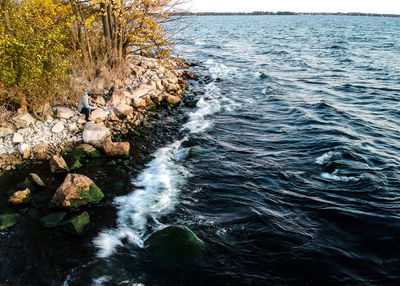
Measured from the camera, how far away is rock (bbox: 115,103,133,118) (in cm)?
1120

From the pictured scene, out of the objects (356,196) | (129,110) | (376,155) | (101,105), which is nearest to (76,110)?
(101,105)

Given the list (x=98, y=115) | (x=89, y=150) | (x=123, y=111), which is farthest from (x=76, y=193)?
(x=123, y=111)

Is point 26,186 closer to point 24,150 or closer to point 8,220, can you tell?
point 8,220

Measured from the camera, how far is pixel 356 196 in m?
7.20

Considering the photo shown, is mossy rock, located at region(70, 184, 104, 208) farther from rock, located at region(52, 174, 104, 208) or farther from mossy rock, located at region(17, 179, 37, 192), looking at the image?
mossy rock, located at region(17, 179, 37, 192)

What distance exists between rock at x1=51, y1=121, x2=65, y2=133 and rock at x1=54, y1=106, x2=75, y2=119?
0.43m

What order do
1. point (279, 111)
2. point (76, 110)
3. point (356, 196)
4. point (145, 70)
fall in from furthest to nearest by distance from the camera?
point (145, 70)
point (279, 111)
point (76, 110)
point (356, 196)

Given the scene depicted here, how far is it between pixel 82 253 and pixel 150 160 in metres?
3.92

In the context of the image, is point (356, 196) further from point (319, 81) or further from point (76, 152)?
point (319, 81)

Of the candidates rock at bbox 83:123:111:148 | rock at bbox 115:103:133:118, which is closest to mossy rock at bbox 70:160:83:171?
rock at bbox 83:123:111:148

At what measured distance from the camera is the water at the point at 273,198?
523cm

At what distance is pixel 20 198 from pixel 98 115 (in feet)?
14.8

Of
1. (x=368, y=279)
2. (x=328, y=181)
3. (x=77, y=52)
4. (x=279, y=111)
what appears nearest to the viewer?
(x=368, y=279)

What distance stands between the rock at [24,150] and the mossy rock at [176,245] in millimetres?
4910
